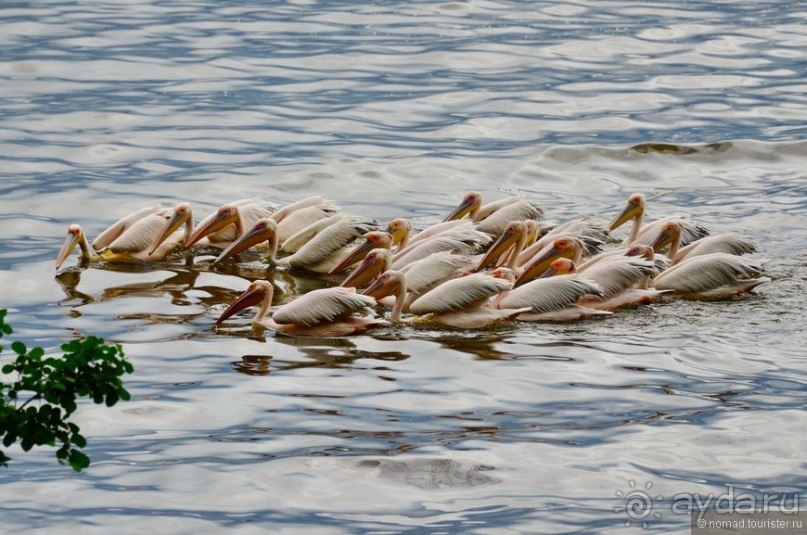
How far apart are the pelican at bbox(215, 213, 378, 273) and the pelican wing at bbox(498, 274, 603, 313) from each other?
1.64 meters

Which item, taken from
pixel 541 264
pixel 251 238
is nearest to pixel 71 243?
pixel 251 238

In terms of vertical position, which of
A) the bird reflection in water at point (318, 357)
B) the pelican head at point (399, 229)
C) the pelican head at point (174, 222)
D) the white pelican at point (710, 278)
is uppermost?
the pelican head at point (174, 222)

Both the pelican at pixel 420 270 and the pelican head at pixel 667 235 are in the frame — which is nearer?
the pelican at pixel 420 270

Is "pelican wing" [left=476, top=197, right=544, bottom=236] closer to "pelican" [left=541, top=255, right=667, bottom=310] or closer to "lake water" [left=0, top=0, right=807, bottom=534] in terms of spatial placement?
"lake water" [left=0, top=0, right=807, bottom=534]

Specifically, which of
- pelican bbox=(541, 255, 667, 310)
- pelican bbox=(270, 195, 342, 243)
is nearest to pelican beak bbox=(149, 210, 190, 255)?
pelican bbox=(270, 195, 342, 243)

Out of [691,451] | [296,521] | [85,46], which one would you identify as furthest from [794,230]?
[85,46]

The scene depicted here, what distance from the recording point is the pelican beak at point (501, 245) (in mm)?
8867

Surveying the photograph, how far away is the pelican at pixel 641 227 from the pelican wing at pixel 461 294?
65.7 inches

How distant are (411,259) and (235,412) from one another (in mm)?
2358

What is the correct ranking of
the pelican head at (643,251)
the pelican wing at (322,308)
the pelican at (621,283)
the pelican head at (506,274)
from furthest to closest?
the pelican head at (643,251), the pelican head at (506,274), the pelican at (621,283), the pelican wing at (322,308)

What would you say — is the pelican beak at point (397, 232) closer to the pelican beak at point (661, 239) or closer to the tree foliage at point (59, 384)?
the pelican beak at point (661, 239)

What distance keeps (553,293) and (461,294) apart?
1.68 ft

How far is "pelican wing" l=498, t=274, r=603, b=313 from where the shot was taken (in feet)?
25.5

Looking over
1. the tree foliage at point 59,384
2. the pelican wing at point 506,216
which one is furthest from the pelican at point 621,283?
the tree foliage at point 59,384
